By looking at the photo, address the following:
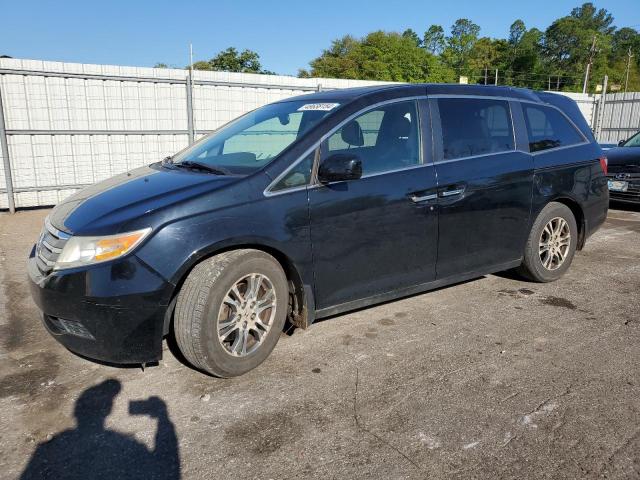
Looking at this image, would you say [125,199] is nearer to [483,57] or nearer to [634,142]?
[634,142]

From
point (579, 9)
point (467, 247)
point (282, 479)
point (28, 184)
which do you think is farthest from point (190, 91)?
point (579, 9)

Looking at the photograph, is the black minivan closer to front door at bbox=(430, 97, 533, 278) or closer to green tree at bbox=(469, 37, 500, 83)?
front door at bbox=(430, 97, 533, 278)

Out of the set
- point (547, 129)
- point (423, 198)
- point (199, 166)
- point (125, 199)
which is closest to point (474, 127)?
point (423, 198)

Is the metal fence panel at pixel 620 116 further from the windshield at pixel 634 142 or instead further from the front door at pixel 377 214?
the front door at pixel 377 214

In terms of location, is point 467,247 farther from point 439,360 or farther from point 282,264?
point 282,264

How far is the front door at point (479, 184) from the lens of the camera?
3.95 meters

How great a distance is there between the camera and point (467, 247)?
163 inches

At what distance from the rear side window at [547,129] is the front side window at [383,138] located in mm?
1409

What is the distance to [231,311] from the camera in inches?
123

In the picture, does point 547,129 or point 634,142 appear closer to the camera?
point 547,129

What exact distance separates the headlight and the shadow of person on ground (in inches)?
32.9

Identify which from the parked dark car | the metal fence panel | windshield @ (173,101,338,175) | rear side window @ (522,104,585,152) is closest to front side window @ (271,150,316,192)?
windshield @ (173,101,338,175)

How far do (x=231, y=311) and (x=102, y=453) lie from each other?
1.02 meters

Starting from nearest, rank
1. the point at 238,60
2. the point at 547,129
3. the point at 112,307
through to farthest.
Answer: the point at 112,307
the point at 547,129
the point at 238,60
